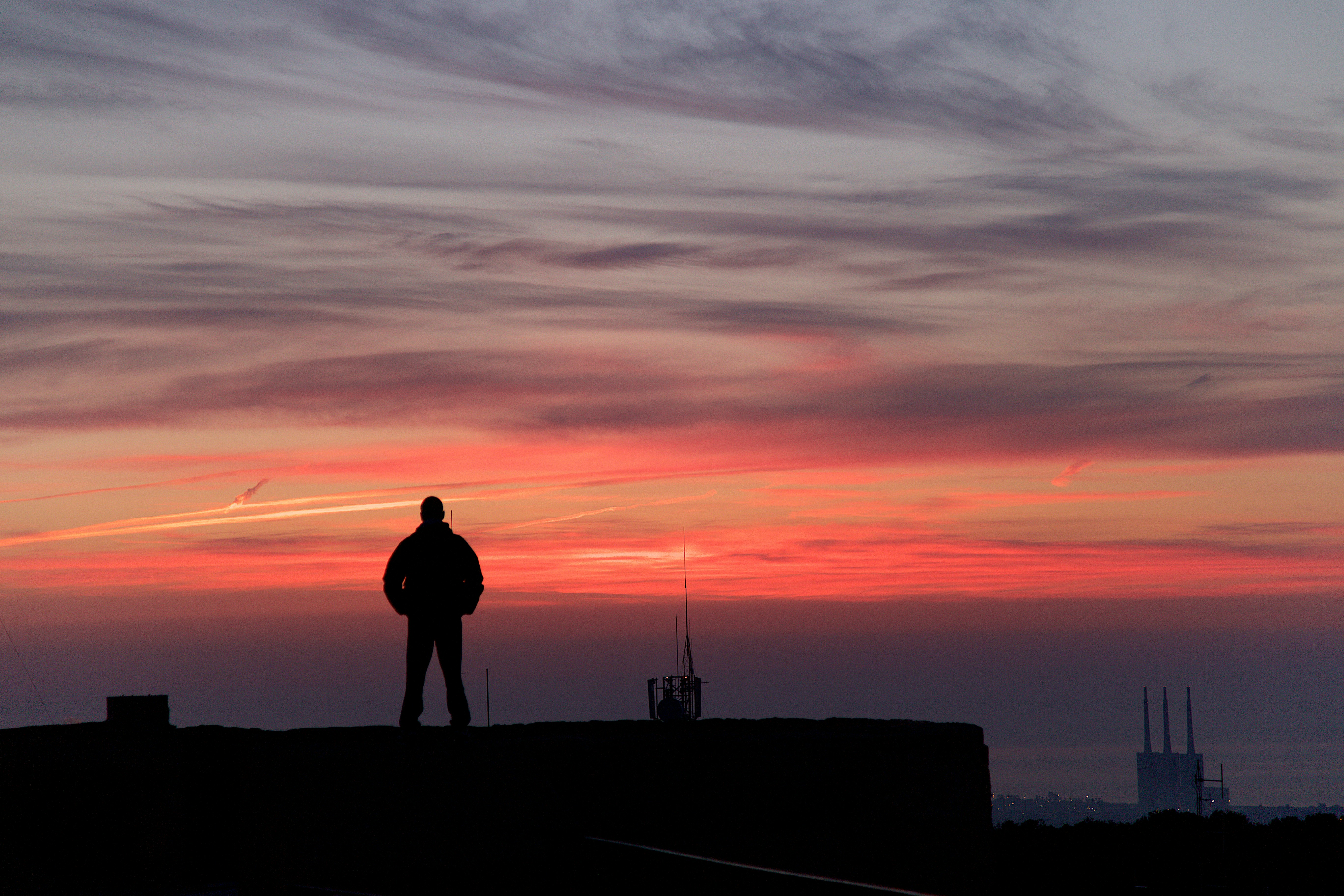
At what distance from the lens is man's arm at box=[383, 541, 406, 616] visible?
1105 cm

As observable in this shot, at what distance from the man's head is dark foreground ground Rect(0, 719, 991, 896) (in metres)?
1.84

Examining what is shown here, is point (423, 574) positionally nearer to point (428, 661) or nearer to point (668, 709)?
point (428, 661)

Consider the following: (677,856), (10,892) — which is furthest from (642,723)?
(677,856)

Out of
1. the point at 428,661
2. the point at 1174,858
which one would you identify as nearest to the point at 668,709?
the point at 1174,858

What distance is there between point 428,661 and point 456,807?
229 cm

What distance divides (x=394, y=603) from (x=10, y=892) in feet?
11.8

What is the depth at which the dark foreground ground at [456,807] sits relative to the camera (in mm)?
8953

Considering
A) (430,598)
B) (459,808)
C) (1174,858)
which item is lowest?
(1174,858)

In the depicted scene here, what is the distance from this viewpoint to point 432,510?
1112 centimetres

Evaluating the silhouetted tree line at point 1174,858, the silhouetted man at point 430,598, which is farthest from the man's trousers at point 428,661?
the silhouetted tree line at point 1174,858

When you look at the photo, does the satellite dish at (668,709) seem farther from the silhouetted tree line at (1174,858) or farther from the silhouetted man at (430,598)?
the silhouetted man at (430,598)

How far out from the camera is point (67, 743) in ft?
33.5

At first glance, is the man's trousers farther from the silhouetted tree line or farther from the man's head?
the silhouetted tree line

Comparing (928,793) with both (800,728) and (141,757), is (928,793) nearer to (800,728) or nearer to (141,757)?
(800,728)
